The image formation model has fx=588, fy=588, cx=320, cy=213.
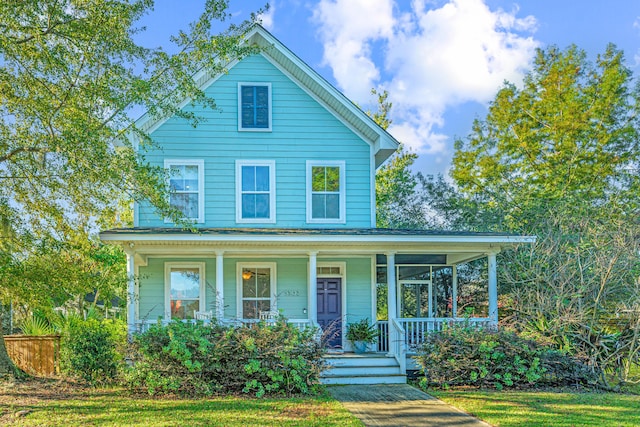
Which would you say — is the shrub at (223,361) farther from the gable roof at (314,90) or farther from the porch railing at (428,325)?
the gable roof at (314,90)

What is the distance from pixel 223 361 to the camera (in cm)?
1088

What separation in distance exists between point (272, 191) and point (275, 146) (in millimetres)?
1206

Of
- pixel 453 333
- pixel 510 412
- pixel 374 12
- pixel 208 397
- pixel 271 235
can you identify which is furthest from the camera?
pixel 374 12

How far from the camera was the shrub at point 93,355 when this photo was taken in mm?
11758

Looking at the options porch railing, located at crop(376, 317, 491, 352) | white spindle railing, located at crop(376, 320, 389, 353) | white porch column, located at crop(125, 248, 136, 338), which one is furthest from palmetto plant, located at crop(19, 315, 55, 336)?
porch railing, located at crop(376, 317, 491, 352)

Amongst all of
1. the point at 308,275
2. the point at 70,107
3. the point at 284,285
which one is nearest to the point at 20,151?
the point at 70,107

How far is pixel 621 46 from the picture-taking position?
25.8 m

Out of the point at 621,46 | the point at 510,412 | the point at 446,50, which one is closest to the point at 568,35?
the point at 621,46

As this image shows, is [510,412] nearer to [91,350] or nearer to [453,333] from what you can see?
[453,333]

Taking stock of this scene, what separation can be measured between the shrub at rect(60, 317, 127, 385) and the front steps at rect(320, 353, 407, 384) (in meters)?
4.23

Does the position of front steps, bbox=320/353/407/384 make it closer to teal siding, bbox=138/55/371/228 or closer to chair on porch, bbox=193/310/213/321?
chair on porch, bbox=193/310/213/321

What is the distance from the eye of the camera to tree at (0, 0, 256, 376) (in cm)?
1017

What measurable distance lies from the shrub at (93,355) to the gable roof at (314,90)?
17.6 feet

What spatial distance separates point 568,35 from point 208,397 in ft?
79.1
